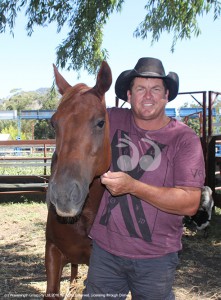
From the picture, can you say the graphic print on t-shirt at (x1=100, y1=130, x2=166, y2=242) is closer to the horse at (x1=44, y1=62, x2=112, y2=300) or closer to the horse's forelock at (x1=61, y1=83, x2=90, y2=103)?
the horse at (x1=44, y1=62, x2=112, y2=300)

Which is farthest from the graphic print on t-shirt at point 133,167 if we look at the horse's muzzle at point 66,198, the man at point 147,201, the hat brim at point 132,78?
the horse's muzzle at point 66,198

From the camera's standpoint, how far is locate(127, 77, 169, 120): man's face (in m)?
2.12

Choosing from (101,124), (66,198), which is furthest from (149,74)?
(66,198)

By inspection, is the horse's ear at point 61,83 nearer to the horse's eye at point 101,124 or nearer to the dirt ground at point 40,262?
the horse's eye at point 101,124

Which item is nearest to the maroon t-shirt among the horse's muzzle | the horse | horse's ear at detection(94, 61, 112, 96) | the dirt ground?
the horse

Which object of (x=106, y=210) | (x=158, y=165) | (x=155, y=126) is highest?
(x=155, y=126)

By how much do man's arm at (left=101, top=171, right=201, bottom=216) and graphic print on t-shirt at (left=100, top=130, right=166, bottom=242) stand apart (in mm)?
166

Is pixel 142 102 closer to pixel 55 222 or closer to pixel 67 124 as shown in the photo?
pixel 67 124

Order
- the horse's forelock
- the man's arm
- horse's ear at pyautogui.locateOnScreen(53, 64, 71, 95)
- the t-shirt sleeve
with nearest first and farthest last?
the man's arm < the t-shirt sleeve < the horse's forelock < horse's ear at pyautogui.locateOnScreen(53, 64, 71, 95)

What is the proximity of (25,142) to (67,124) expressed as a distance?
7.44 meters

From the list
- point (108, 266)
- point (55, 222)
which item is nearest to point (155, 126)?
point (108, 266)

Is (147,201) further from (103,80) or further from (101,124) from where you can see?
(103,80)

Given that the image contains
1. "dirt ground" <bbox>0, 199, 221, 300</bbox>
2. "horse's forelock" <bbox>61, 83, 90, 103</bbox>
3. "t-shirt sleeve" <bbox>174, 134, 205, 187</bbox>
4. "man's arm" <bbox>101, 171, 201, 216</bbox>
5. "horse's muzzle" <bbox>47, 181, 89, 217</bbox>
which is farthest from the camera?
"dirt ground" <bbox>0, 199, 221, 300</bbox>

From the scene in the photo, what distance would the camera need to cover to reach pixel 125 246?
2.06 metres
